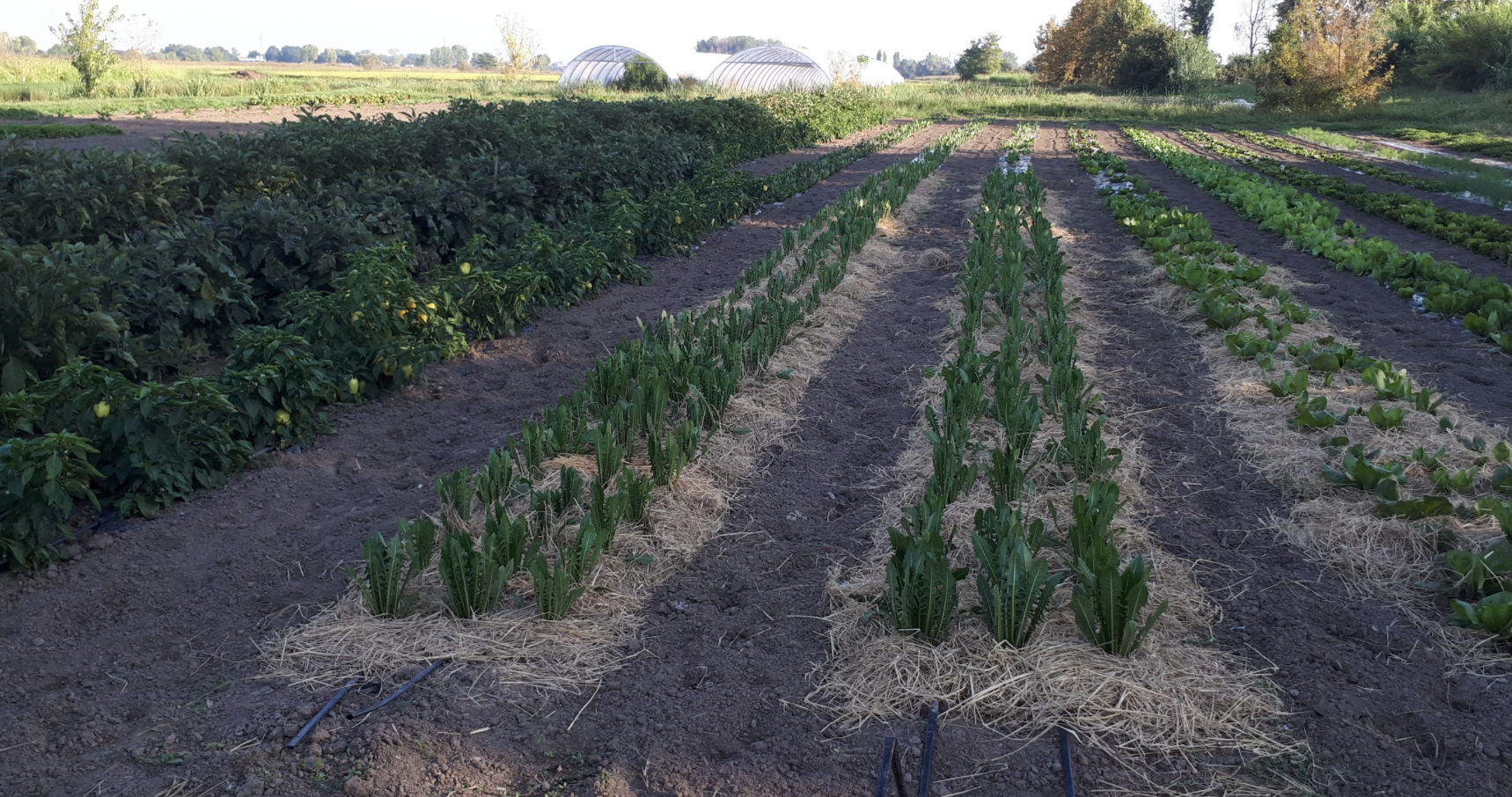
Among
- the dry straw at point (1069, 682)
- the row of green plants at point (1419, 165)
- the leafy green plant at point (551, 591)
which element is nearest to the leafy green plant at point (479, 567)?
the leafy green plant at point (551, 591)

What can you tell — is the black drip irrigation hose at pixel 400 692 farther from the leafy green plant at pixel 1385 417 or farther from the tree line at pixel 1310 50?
the tree line at pixel 1310 50

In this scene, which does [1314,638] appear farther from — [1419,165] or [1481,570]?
[1419,165]

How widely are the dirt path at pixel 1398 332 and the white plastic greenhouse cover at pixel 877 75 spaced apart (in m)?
42.7

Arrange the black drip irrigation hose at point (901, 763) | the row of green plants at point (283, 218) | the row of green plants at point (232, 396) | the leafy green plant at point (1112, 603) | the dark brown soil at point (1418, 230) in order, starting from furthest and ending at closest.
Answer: the dark brown soil at point (1418, 230) → the row of green plants at point (283, 218) → the row of green plants at point (232, 396) → the leafy green plant at point (1112, 603) → the black drip irrigation hose at point (901, 763)

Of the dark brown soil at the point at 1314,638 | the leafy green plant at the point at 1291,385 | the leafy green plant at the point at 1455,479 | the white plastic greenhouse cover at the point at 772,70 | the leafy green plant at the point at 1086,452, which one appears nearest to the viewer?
the dark brown soil at the point at 1314,638

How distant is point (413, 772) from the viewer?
2.62 metres

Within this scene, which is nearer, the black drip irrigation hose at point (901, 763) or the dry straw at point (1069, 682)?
the black drip irrigation hose at point (901, 763)

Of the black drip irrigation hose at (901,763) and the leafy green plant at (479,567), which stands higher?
the leafy green plant at (479,567)

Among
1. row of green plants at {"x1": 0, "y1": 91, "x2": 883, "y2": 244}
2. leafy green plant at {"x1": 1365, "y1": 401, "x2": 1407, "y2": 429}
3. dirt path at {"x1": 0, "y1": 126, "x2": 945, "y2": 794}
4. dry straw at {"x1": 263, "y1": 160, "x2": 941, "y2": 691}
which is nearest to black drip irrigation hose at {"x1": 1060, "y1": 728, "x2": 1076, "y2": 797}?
dry straw at {"x1": 263, "y1": 160, "x2": 941, "y2": 691}

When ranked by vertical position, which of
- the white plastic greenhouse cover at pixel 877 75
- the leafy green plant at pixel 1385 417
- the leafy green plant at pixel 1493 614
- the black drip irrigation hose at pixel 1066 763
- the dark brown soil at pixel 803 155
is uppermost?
the white plastic greenhouse cover at pixel 877 75

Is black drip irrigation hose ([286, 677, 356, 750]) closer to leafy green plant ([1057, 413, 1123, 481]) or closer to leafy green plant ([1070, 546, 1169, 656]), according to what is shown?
leafy green plant ([1070, 546, 1169, 656])

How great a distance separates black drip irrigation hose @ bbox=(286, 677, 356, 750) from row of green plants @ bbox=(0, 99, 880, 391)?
2649mm

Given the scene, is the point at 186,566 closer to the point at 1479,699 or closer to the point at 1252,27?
the point at 1479,699

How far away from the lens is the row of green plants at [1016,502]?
3.13 metres
